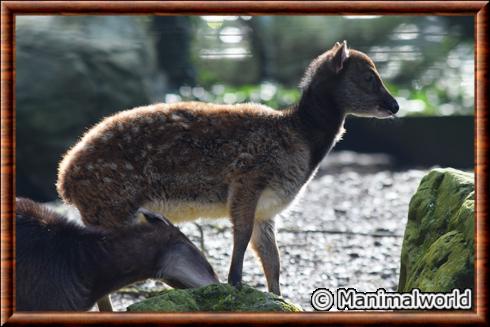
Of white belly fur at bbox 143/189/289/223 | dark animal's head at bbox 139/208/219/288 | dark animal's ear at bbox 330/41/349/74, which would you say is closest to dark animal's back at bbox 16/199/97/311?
dark animal's head at bbox 139/208/219/288

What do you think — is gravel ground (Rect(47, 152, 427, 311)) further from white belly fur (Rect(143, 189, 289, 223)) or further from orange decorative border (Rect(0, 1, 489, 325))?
orange decorative border (Rect(0, 1, 489, 325))

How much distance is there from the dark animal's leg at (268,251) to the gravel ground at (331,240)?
16 centimetres

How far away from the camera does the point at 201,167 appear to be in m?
7.45

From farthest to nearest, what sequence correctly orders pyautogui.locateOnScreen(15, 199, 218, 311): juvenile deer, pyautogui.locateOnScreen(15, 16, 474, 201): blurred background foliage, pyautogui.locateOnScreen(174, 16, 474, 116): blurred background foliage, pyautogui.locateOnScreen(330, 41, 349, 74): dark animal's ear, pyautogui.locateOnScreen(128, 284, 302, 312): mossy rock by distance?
pyautogui.locateOnScreen(174, 16, 474, 116): blurred background foliage → pyautogui.locateOnScreen(15, 16, 474, 201): blurred background foliage → pyautogui.locateOnScreen(330, 41, 349, 74): dark animal's ear → pyautogui.locateOnScreen(15, 199, 218, 311): juvenile deer → pyautogui.locateOnScreen(128, 284, 302, 312): mossy rock

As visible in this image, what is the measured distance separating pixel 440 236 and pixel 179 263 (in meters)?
1.92

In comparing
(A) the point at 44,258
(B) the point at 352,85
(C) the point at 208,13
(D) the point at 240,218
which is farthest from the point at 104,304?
(B) the point at 352,85

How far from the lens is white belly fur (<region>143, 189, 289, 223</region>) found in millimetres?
7422

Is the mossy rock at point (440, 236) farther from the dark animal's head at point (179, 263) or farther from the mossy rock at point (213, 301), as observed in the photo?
the dark animal's head at point (179, 263)

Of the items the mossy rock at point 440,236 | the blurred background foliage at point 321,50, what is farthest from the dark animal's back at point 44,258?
the blurred background foliage at point 321,50

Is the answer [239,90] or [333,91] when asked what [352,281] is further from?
→ [239,90]

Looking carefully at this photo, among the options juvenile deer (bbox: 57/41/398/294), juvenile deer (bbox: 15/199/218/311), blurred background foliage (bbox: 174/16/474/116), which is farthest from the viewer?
blurred background foliage (bbox: 174/16/474/116)

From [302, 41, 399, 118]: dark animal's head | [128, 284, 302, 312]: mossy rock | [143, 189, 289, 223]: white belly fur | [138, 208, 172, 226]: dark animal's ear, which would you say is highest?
[302, 41, 399, 118]: dark animal's head

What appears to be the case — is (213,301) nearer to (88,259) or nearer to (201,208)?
(88,259)

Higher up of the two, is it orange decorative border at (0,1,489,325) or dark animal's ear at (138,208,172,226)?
orange decorative border at (0,1,489,325)
